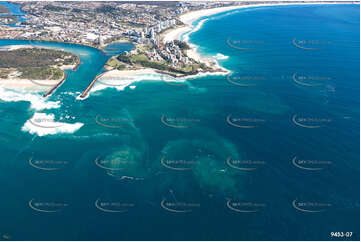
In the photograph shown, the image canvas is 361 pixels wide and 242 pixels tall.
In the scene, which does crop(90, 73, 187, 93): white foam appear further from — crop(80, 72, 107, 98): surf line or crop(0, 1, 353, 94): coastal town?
crop(0, 1, 353, 94): coastal town

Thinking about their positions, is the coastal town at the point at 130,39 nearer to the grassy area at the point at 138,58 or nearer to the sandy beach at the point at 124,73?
the grassy area at the point at 138,58

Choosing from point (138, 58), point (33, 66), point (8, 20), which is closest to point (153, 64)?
point (138, 58)

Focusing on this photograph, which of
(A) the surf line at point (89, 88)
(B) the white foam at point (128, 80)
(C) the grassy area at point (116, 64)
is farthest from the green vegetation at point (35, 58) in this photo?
(B) the white foam at point (128, 80)

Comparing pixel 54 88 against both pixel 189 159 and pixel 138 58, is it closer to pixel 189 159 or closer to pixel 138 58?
pixel 138 58

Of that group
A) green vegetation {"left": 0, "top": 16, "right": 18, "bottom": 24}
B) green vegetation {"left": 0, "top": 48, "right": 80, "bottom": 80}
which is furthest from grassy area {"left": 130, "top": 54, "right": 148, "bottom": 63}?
green vegetation {"left": 0, "top": 16, "right": 18, "bottom": 24}

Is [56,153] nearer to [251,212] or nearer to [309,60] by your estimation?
[251,212]
